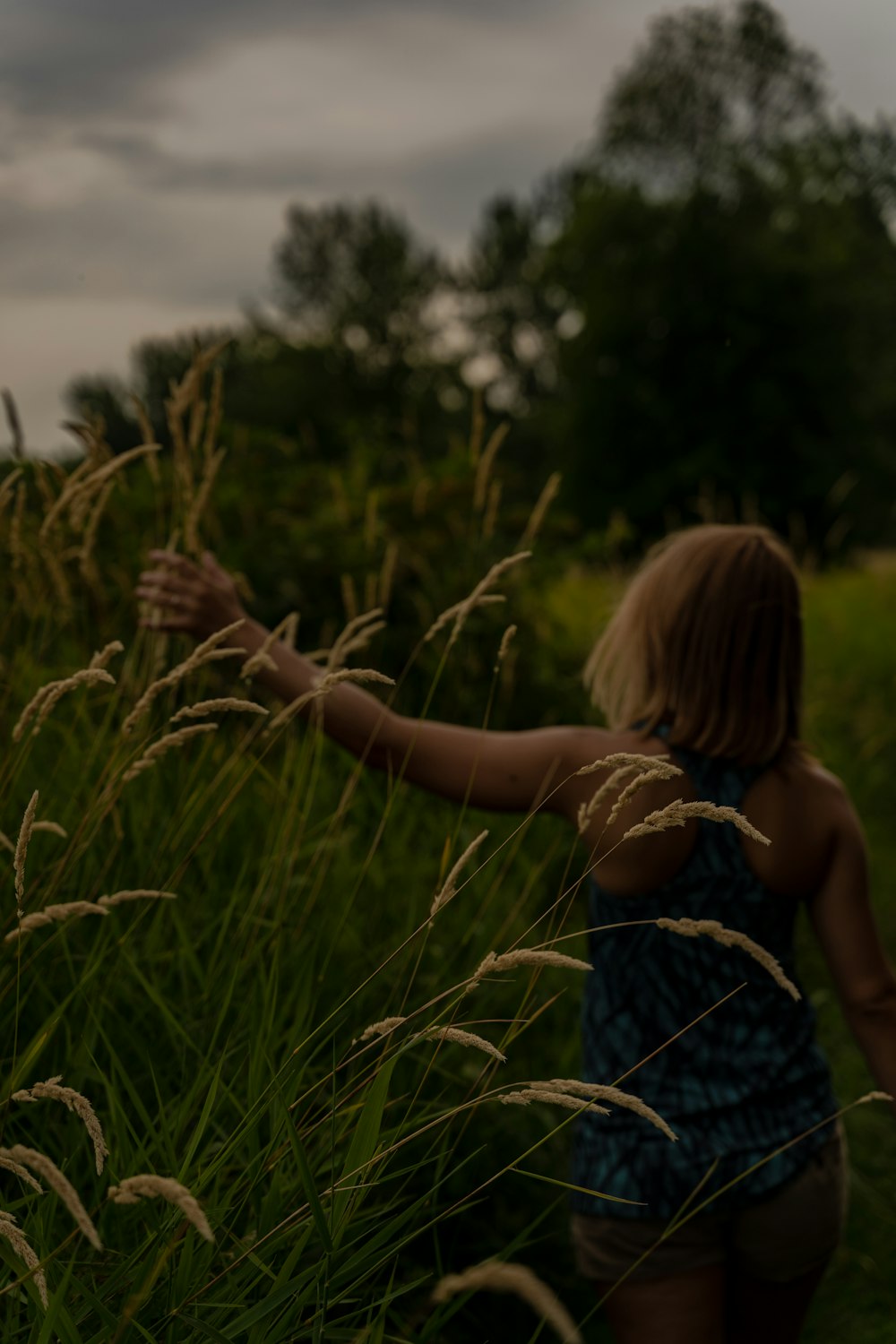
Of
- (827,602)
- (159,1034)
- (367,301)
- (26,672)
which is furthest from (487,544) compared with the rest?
(367,301)

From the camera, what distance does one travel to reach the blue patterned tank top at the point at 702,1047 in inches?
86.8

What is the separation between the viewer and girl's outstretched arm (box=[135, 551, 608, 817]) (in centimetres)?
226

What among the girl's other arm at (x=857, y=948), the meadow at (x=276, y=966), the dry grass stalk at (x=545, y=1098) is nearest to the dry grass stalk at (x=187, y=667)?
the meadow at (x=276, y=966)

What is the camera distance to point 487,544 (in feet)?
15.3

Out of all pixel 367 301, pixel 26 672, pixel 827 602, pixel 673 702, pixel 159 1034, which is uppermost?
pixel 367 301

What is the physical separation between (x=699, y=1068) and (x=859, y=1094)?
2.10 metres

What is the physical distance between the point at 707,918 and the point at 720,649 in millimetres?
478

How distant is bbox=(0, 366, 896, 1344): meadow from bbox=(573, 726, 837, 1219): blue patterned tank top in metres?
0.18

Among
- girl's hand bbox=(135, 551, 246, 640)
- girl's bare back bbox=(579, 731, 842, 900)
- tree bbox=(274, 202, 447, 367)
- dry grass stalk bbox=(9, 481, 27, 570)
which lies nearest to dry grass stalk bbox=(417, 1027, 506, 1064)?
girl's bare back bbox=(579, 731, 842, 900)

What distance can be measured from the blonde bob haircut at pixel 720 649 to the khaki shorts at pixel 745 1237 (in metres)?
0.76

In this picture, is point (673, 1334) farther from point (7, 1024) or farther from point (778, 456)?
point (778, 456)

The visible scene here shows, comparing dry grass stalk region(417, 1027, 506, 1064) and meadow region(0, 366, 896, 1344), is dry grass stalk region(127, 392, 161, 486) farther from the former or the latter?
dry grass stalk region(417, 1027, 506, 1064)

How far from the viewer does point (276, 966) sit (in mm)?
1886

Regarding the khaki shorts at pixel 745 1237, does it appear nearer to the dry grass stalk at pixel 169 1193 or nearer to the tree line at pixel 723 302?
the dry grass stalk at pixel 169 1193
